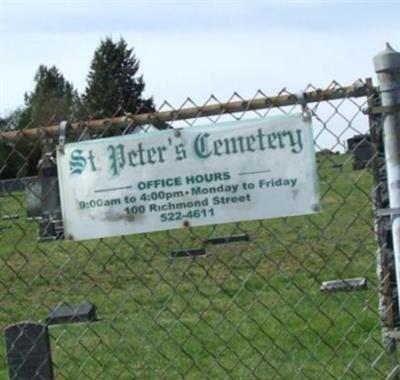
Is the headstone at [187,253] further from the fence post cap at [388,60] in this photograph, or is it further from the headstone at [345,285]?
Answer: the fence post cap at [388,60]

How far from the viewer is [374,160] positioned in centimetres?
462

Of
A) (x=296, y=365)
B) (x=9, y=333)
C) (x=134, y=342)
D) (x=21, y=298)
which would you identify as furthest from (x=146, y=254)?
(x=9, y=333)

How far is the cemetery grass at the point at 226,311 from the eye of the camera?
268 inches

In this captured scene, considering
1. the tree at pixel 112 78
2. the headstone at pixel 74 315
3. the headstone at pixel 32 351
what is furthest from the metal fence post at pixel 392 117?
the tree at pixel 112 78

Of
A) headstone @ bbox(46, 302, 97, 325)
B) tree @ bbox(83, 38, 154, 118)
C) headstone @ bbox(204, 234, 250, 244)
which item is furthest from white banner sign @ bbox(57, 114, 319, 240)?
tree @ bbox(83, 38, 154, 118)

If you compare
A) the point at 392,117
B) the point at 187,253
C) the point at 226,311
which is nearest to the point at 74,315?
the point at 226,311

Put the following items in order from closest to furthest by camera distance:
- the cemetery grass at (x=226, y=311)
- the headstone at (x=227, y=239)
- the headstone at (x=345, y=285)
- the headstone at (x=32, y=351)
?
the headstone at (x=32, y=351) → the cemetery grass at (x=226, y=311) → the headstone at (x=345, y=285) → the headstone at (x=227, y=239)

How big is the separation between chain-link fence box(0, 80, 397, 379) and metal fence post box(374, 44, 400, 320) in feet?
0.72

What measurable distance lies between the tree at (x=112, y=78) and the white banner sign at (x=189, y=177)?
2059 inches

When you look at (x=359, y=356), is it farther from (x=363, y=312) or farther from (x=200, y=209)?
(x=200, y=209)

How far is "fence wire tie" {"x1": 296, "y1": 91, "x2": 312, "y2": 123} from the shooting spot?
13.2 ft

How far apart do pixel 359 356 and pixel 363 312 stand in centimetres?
148

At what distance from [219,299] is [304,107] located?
20.3 ft

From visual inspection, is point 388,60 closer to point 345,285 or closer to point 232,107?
point 232,107
